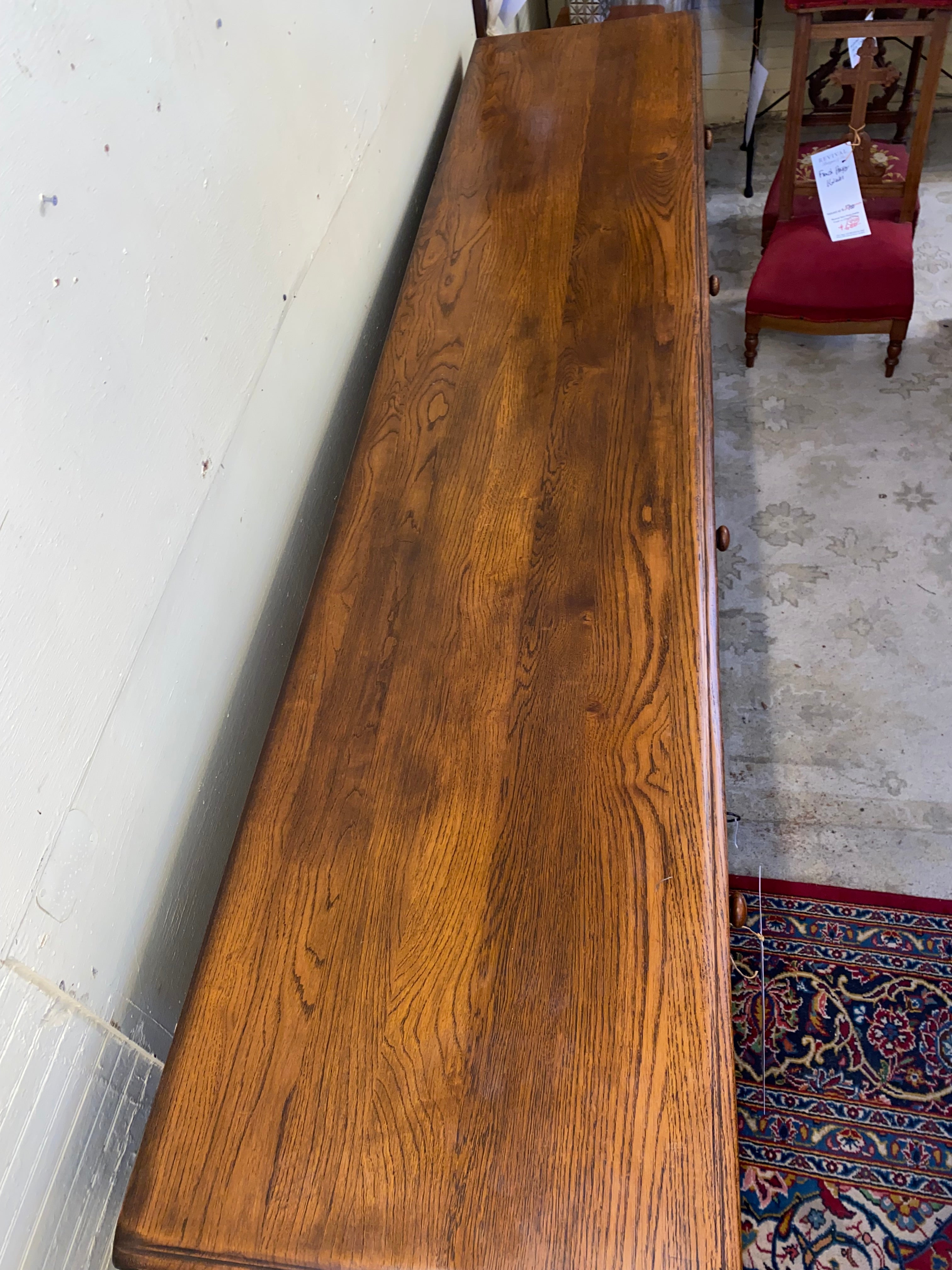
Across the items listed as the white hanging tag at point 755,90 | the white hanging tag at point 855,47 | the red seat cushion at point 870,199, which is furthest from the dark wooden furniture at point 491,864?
the white hanging tag at point 755,90

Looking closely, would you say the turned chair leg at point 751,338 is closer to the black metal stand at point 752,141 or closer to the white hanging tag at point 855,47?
the white hanging tag at point 855,47

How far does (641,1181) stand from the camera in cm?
69

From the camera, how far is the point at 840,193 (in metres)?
2.23

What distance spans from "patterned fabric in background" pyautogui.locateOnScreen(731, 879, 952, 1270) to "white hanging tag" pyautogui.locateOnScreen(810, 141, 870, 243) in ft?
5.19

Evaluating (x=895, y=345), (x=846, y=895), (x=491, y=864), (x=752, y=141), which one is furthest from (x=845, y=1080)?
(x=752, y=141)

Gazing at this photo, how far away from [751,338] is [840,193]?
1.27 feet

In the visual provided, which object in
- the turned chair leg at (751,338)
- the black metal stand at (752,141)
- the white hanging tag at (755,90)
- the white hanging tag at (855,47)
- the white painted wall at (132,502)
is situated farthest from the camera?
the black metal stand at (752,141)

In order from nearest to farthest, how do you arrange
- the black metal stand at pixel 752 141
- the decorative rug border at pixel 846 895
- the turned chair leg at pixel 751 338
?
the decorative rug border at pixel 846 895 → the turned chair leg at pixel 751 338 → the black metal stand at pixel 752 141

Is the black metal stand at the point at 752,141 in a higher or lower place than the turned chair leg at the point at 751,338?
higher

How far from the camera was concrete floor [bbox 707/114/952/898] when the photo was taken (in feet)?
5.61

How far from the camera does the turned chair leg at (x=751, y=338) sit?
2412 millimetres

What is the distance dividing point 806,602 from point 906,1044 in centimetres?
91

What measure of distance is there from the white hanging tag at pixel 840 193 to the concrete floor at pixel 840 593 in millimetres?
A: 362

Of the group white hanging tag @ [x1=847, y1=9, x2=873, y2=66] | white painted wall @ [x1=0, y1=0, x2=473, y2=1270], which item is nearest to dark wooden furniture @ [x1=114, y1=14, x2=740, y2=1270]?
white painted wall @ [x1=0, y1=0, x2=473, y2=1270]
